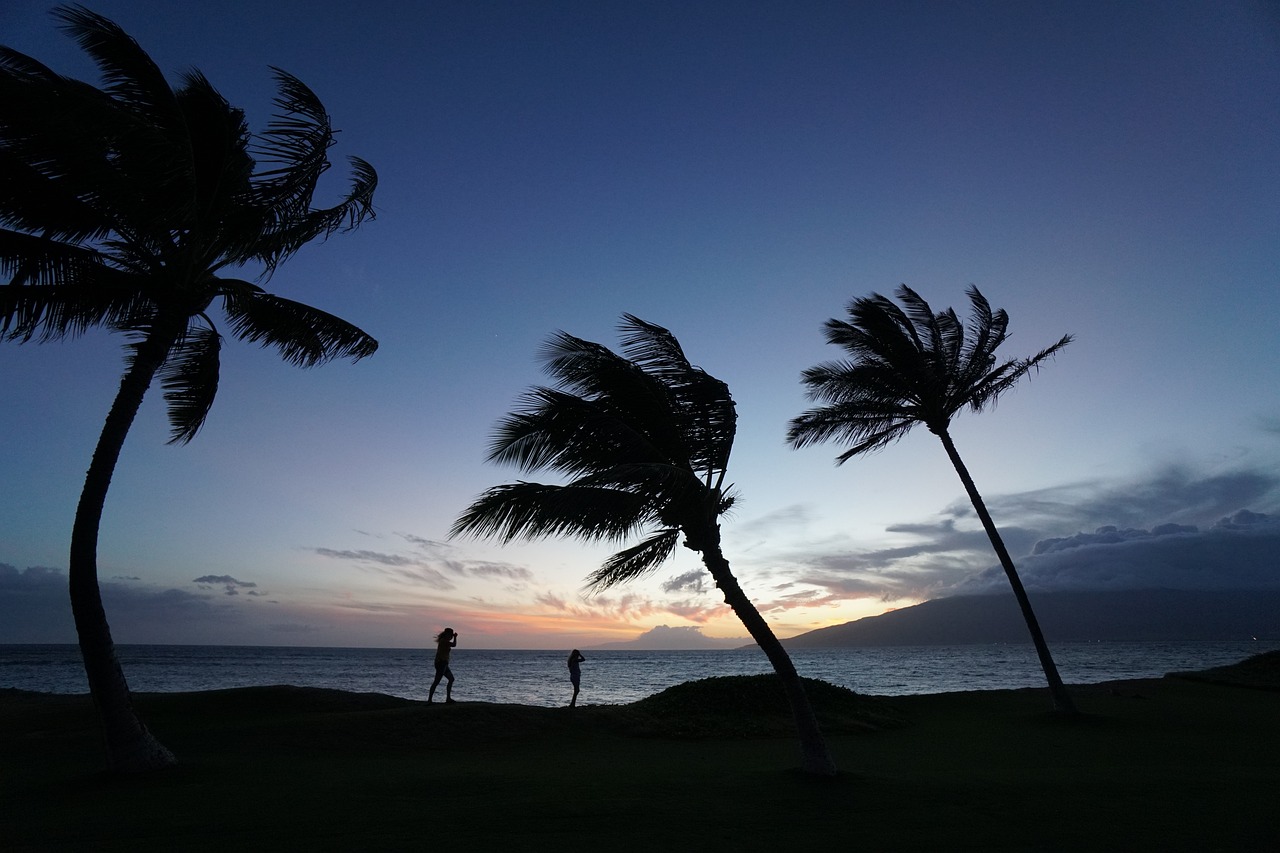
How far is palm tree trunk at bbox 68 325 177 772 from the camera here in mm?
9000

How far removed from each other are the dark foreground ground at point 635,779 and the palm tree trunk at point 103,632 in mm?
397

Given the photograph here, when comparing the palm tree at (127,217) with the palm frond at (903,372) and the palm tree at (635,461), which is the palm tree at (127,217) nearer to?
the palm tree at (635,461)

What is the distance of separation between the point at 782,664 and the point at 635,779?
106 inches

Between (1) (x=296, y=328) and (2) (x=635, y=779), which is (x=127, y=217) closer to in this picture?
(1) (x=296, y=328)

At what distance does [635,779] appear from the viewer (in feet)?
31.3

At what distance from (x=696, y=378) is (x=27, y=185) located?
389 inches

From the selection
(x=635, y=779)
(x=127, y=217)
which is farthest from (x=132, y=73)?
(x=635, y=779)

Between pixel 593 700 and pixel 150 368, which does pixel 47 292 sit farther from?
pixel 593 700

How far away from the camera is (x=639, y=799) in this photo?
8.15 m

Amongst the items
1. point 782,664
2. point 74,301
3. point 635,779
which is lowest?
point 635,779

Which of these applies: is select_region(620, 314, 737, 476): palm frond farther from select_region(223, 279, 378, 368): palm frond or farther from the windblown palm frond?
select_region(223, 279, 378, 368): palm frond

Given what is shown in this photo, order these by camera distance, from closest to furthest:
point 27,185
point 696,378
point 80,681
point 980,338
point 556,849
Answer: point 556,849, point 27,185, point 696,378, point 980,338, point 80,681

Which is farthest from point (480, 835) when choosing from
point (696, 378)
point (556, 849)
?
point (696, 378)

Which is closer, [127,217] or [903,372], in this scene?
[127,217]
